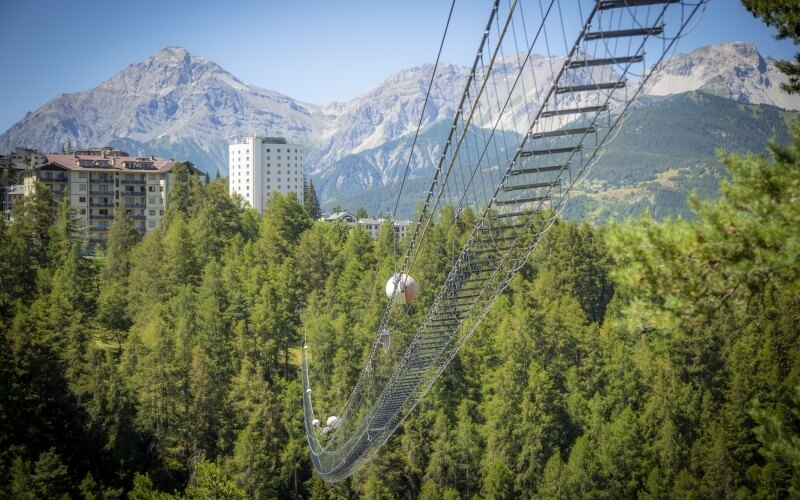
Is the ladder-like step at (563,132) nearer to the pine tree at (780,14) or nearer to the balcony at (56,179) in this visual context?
the pine tree at (780,14)

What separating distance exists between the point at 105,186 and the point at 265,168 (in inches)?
1613

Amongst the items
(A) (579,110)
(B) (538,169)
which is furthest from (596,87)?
(B) (538,169)

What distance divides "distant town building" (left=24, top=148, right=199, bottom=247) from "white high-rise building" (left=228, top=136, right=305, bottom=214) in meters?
37.3

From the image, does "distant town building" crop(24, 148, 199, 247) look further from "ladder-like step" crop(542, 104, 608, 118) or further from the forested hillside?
"ladder-like step" crop(542, 104, 608, 118)

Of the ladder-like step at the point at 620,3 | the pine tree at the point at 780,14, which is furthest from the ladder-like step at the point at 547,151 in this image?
the pine tree at the point at 780,14

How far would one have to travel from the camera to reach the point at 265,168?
4023 inches

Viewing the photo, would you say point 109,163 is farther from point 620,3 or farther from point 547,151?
point 620,3

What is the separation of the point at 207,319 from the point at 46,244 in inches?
648

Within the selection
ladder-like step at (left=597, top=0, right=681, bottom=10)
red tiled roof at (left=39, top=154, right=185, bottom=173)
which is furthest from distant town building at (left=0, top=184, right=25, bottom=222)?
ladder-like step at (left=597, top=0, right=681, bottom=10)

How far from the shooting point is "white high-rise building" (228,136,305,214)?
101438mm

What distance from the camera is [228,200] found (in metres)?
51.1

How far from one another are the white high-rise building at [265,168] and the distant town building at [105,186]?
3729cm

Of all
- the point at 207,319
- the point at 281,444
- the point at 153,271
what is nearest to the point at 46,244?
the point at 153,271

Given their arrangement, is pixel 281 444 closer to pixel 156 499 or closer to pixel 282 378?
pixel 282 378
